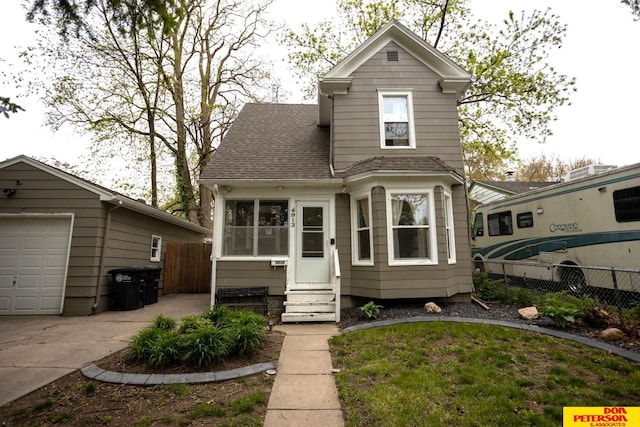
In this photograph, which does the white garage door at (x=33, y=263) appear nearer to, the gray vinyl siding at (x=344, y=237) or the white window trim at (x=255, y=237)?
the white window trim at (x=255, y=237)

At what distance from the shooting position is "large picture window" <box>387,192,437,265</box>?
6516 millimetres

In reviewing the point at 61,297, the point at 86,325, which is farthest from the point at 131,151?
the point at 86,325

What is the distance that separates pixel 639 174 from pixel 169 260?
13249 mm

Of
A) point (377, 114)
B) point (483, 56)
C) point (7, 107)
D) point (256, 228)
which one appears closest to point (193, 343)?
point (256, 228)

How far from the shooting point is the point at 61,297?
678cm

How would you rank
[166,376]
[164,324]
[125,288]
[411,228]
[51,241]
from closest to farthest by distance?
[166,376], [164,324], [411,228], [51,241], [125,288]

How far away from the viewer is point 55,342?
482 centimetres

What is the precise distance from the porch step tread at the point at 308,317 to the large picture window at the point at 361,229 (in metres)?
1.48

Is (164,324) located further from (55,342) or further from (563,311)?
(563,311)

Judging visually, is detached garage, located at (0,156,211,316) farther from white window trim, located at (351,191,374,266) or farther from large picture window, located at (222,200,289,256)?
white window trim, located at (351,191,374,266)

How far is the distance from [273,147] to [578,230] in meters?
8.24

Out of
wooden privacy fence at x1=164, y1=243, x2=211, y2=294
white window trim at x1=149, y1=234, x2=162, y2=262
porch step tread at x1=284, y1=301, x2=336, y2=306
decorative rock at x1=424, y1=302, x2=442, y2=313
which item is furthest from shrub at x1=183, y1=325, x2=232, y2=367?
wooden privacy fence at x1=164, y1=243, x2=211, y2=294

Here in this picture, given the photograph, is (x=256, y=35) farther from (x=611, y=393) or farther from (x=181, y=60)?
(x=611, y=393)

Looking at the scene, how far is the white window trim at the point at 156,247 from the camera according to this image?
9755 mm
